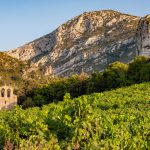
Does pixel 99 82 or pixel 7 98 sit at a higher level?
pixel 7 98

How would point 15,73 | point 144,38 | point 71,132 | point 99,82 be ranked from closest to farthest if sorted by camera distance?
1. point 71,132
2. point 99,82
3. point 144,38
4. point 15,73

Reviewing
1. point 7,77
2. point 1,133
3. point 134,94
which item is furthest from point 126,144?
point 7,77

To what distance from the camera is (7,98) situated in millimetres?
105688

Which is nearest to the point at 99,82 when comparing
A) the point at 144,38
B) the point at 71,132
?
the point at 144,38

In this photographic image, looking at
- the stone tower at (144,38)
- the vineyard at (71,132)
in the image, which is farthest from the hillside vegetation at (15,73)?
the vineyard at (71,132)

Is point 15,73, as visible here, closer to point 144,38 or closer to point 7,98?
point 144,38

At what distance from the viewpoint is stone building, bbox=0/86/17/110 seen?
104 metres

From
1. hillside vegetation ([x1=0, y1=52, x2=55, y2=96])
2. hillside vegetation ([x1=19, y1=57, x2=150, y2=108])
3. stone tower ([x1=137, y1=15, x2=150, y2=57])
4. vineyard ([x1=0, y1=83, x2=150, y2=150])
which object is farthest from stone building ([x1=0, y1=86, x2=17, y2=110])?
vineyard ([x1=0, y1=83, x2=150, y2=150])

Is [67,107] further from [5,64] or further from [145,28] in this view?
[5,64]

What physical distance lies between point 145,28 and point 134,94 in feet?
298

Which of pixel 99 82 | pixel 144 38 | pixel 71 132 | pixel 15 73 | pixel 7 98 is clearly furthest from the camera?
pixel 15 73

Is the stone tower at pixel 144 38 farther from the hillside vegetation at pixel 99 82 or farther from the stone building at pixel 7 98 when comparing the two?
the hillside vegetation at pixel 99 82

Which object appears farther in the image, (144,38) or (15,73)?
(15,73)

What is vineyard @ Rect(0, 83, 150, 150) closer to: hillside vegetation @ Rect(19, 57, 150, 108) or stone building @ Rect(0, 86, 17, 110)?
hillside vegetation @ Rect(19, 57, 150, 108)
